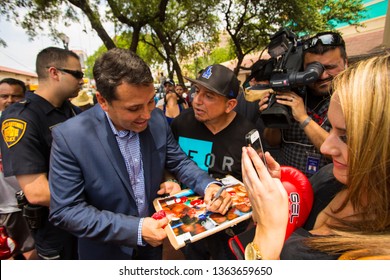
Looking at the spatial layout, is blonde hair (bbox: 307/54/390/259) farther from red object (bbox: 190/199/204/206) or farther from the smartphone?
red object (bbox: 190/199/204/206)

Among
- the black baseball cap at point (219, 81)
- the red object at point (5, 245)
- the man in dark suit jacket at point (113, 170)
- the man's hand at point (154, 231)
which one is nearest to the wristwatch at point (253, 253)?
the man in dark suit jacket at point (113, 170)

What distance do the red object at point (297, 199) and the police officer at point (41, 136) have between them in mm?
1588

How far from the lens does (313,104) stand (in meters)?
1.91

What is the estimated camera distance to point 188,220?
1.27 meters

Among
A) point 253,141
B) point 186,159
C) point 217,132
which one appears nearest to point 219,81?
point 217,132

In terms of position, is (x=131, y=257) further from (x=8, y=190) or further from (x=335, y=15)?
(x=335, y=15)

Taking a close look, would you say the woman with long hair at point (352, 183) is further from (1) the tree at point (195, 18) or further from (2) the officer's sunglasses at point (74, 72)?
(1) the tree at point (195, 18)

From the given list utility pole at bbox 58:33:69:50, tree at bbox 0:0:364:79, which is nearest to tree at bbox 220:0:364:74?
tree at bbox 0:0:364:79

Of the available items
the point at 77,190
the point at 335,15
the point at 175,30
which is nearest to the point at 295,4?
the point at 335,15

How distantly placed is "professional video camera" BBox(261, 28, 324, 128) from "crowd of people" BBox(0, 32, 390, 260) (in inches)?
3.0

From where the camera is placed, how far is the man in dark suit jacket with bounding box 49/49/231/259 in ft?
4.03

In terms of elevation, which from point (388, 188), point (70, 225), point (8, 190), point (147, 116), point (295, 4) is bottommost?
point (8, 190)

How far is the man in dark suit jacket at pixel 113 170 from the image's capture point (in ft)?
4.03

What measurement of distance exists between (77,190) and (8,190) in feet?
4.66
